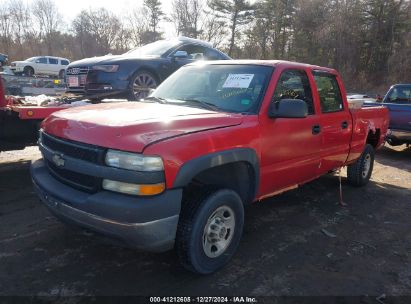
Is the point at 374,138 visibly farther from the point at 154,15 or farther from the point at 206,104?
the point at 154,15

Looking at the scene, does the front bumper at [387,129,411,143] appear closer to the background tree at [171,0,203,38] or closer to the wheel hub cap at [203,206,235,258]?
the wheel hub cap at [203,206,235,258]

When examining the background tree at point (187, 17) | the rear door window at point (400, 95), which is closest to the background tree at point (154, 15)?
the background tree at point (187, 17)

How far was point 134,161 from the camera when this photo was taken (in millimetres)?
2697

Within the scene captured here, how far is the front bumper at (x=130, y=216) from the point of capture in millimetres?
2688

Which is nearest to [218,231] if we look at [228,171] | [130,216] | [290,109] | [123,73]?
[228,171]

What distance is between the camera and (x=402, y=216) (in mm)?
5137

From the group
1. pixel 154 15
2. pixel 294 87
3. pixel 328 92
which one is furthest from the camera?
pixel 154 15

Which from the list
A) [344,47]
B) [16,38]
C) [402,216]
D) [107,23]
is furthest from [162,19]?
[402,216]

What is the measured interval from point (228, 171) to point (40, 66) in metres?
31.4

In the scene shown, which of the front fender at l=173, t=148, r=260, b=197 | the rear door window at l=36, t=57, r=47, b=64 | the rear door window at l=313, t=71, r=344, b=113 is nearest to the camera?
the front fender at l=173, t=148, r=260, b=197

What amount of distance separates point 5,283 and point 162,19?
1975 inches

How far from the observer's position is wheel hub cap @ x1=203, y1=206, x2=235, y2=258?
3.27 metres

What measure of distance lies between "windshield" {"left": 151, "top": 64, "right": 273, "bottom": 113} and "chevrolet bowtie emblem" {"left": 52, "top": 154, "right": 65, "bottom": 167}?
1371 millimetres

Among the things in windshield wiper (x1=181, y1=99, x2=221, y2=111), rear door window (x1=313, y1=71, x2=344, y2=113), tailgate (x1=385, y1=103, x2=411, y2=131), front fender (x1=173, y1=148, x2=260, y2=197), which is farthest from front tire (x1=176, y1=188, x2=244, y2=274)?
tailgate (x1=385, y1=103, x2=411, y2=131)
